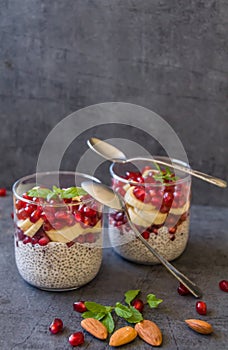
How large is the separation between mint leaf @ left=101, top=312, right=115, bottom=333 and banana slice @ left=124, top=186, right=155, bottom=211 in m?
0.28

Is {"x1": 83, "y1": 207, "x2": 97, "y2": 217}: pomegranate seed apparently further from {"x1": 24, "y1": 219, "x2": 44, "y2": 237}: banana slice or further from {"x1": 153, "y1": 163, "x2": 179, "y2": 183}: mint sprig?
{"x1": 153, "y1": 163, "x2": 179, "y2": 183}: mint sprig

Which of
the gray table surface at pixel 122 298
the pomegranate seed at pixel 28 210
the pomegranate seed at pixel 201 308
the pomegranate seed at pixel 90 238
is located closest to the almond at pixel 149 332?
the gray table surface at pixel 122 298

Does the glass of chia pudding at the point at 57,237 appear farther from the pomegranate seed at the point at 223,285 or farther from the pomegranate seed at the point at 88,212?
the pomegranate seed at the point at 223,285

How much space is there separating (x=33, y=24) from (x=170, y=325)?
96 cm

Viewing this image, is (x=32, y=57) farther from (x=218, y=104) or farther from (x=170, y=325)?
(x=170, y=325)

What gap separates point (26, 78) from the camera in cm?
166

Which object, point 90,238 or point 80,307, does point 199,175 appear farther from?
point 80,307

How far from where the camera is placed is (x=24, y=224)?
1209 millimetres

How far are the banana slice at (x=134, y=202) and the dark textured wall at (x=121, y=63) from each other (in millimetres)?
403

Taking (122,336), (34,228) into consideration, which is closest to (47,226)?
(34,228)

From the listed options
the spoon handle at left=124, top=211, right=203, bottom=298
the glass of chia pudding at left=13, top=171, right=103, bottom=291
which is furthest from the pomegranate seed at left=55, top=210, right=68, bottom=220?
the spoon handle at left=124, top=211, right=203, bottom=298

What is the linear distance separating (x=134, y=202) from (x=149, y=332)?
34 cm

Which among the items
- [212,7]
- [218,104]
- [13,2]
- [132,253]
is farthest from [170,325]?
[13,2]

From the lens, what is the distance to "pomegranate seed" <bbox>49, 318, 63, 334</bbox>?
108 cm
